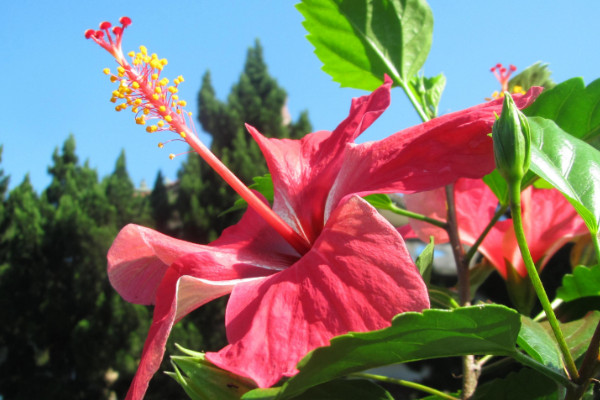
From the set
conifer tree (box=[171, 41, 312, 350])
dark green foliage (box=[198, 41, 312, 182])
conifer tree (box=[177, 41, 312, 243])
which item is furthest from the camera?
dark green foliage (box=[198, 41, 312, 182])

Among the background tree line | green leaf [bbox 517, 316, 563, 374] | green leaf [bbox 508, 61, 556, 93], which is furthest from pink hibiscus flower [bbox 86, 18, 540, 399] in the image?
the background tree line

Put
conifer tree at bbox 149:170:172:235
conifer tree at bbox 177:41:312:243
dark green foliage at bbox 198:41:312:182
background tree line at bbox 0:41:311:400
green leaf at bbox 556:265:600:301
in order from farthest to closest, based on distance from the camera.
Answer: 1. conifer tree at bbox 149:170:172:235
2. dark green foliage at bbox 198:41:312:182
3. conifer tree at bbox 177:41:312:243
4. background tree line at bbox 0:41:311:400
5. green leaf at bbox 556:265:600:301

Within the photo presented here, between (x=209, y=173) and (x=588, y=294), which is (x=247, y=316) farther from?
(x=209, y=173)

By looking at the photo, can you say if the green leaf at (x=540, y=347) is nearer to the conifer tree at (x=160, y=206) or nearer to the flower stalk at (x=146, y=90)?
the flower stalk at (x=146, y=90)

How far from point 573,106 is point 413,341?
31cm

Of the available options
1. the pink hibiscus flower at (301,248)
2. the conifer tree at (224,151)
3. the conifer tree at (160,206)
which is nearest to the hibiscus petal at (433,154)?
the pink hibiscus flower at (301,248)

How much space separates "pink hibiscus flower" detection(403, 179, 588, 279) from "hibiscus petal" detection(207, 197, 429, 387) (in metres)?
0.28

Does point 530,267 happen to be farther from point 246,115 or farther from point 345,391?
point 246,115

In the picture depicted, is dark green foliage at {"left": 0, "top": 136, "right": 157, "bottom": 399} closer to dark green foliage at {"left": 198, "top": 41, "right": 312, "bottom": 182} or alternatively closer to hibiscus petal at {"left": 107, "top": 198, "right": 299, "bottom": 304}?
dark green foliage at {"left": 198, "top": 41, "right": 312, "bottom": 182}

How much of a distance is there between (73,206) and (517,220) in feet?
31.2

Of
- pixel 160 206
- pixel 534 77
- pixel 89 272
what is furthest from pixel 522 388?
pixel 160 206

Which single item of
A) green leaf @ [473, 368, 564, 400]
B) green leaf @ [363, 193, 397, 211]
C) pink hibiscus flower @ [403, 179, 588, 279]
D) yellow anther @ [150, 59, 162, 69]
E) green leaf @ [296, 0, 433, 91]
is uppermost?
yellow anther @ [150, 59, 162, 69]

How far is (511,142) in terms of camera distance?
340 mm

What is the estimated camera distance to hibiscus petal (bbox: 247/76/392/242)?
0.50m
